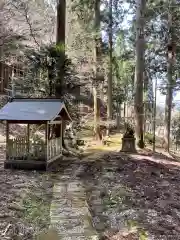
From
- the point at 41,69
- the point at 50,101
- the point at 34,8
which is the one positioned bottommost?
the point at 50,101

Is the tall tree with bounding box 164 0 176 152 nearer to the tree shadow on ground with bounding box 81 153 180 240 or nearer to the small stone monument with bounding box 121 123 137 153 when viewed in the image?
the small stone monument with bounding box 121 123 137 153

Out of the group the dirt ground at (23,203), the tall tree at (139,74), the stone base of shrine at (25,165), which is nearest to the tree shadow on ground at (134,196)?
the dirt ground at (23,203)

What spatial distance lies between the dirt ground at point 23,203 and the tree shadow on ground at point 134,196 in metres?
0.99

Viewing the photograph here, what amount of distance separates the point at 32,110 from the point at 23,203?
191 inches

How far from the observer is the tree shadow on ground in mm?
5988

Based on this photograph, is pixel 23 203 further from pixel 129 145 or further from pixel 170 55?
pixel 170 55

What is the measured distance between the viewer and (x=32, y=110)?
1130 centimetres

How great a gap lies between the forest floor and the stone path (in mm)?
132

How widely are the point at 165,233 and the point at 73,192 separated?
10.0 feet

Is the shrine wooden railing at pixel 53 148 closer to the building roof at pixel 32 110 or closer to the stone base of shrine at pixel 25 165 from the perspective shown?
the stone base of shrine at pixel 25 165

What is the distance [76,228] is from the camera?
5.80 metres

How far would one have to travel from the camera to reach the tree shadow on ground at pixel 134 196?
5988 millimetres

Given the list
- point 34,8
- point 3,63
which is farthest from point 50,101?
point 3,63

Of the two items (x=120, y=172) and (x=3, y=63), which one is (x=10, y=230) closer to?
(x=120, y=172)
